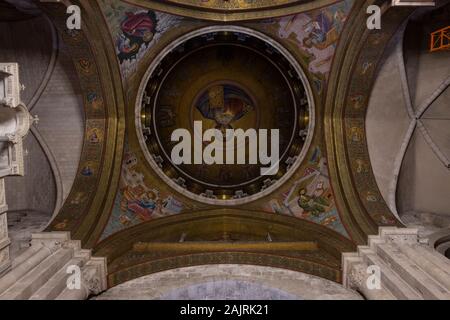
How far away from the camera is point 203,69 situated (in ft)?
40.6

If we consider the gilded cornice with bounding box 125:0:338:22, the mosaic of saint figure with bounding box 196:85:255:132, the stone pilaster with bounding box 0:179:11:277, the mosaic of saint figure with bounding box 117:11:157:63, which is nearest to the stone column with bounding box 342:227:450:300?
the mosaic of saint figure with bounding box 196:85:255:132

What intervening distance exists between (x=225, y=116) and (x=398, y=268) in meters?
7.47

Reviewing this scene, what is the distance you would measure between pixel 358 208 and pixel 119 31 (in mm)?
8293

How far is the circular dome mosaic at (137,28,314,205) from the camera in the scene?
11.4 metres

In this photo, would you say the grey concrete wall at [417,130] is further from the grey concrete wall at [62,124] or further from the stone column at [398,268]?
the grey concrete wall at [62,124]

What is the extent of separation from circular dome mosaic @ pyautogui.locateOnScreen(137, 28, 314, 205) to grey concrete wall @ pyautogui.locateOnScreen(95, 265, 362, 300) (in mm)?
2750

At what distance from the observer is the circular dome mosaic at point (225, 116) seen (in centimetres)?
1139

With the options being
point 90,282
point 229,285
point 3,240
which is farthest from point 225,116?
point 3,240

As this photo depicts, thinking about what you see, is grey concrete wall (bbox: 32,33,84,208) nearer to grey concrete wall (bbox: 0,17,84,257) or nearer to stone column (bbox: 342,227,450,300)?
grey concrete wall (bbox: 0,17,84,257)

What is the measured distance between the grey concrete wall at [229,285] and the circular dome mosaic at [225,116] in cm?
275

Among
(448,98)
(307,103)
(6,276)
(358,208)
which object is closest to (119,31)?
(307,103)

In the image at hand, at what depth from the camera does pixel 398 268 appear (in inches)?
295

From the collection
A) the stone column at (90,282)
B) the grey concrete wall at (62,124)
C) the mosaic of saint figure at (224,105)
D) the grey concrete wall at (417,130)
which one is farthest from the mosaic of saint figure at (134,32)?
the grey concrete wall at (417,130)

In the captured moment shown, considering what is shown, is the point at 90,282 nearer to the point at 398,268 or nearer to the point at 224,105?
the point at 398,268
